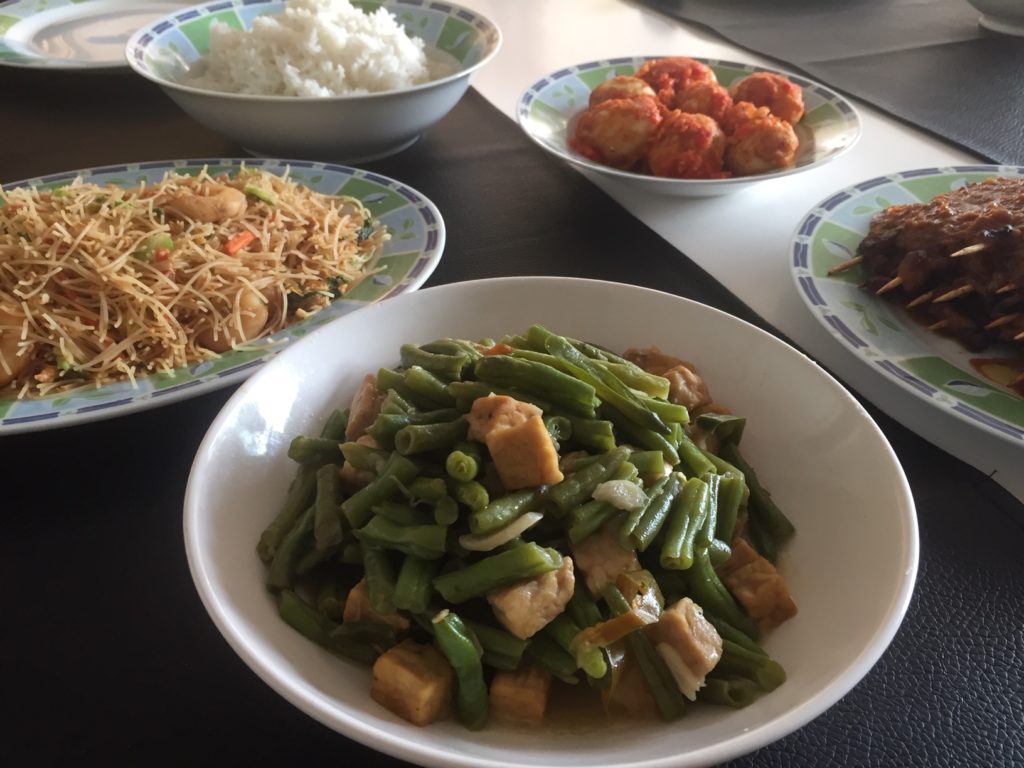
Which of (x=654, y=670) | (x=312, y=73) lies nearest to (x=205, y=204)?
(x=312, y=73)

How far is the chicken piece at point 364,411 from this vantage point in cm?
115

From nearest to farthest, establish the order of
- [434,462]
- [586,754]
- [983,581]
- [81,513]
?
1. [586,754]
2. [434,462]
3. [983,581]
4. [81,513]

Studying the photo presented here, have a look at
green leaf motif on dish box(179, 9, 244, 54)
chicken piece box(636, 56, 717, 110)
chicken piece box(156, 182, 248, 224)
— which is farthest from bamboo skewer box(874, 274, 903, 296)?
green leaf motif on dish box(179, 9, 244, 54)

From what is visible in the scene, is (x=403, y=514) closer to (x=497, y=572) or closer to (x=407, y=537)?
(x=407, y=537)

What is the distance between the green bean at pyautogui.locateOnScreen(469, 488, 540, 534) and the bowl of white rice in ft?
4.76

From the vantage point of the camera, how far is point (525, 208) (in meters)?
2.16

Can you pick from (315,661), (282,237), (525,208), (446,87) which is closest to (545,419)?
(315,661)

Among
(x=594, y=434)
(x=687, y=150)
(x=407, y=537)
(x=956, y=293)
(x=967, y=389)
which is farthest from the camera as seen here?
(x=687, y=150)

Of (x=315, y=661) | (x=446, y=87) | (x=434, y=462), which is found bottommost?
(x=315, y=661)

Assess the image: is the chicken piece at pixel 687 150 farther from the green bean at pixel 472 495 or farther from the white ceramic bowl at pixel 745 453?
the green bean at pixel 472 495

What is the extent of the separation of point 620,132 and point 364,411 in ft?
4.40

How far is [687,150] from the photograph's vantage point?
2082mm

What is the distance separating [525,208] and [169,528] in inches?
52.0

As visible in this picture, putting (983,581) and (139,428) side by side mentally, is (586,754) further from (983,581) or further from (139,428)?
(139,428)
